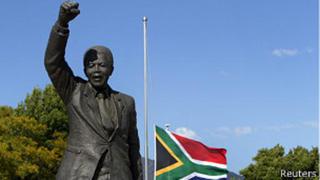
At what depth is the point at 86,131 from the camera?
659 centimetres

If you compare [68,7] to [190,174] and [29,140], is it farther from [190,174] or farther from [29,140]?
[29,140]

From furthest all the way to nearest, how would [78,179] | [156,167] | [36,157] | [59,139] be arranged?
[59,139] < [36,157] < [156,167] < [78,179]

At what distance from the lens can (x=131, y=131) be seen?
7.01 metres

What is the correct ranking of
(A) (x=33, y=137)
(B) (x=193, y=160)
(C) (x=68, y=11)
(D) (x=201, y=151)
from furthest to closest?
1. (A) (x=33, y=137)
2. (D) (x=201, y=151)
3. (B) (x=193, y=160)
4. (C) (x=68, y=11)

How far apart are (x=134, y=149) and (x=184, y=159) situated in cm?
1230

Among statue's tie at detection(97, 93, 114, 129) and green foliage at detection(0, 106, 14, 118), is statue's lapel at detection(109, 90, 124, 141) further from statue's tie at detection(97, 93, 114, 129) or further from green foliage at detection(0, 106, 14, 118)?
green foliage at detection(0, 106, 14, 118)

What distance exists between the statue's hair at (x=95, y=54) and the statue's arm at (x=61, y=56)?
0.24 meters

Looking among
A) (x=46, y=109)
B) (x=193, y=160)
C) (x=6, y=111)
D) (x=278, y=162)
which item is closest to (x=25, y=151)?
(x=6, y=111)

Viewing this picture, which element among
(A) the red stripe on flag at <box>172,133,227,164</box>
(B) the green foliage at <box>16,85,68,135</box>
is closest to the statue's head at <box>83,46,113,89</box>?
(A) the red stripe on flag at <box>172,133,227,164</box>

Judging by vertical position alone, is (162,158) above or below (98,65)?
above

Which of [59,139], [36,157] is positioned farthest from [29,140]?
[59,139]

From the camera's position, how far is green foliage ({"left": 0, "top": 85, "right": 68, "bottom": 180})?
30.6 m

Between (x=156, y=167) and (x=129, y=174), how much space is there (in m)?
12.1

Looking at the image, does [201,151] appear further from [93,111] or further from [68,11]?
[68,11]
